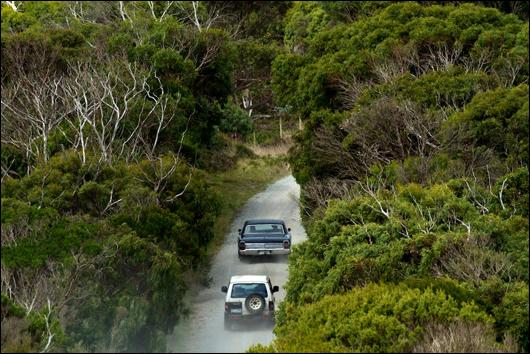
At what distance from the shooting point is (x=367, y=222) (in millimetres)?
24297

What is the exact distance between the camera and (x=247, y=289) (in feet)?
79.9

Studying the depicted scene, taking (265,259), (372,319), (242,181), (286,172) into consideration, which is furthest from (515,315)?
(286,172)

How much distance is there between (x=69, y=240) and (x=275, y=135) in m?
33.7

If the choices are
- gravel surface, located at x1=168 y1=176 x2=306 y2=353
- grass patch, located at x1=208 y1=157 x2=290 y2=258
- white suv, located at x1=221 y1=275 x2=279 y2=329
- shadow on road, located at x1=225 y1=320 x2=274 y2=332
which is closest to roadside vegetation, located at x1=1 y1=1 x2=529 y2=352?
grass patch, located at x1=208 y1=157 x2=290 y2=258

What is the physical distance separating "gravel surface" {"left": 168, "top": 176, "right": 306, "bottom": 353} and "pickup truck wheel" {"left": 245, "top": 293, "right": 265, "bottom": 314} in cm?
45

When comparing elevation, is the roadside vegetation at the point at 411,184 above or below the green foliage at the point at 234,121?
below

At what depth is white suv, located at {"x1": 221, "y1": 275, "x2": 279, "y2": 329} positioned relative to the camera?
76.5 feet

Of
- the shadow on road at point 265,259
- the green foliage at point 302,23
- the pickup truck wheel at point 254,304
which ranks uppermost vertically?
the green foliage at point 302,23

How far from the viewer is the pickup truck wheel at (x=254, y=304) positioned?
2339 centimetres

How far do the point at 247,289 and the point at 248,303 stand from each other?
3.23ft

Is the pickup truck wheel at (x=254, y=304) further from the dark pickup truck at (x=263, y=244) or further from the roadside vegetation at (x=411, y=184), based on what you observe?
the dark pickup truck at (x=263, y=244)

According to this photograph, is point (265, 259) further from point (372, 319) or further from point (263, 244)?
point (372, 319)

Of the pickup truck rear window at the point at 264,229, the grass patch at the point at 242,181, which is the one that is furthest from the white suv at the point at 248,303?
the grass patch at the point at 242,181

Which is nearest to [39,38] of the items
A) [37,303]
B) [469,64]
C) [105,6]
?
[105,6]
